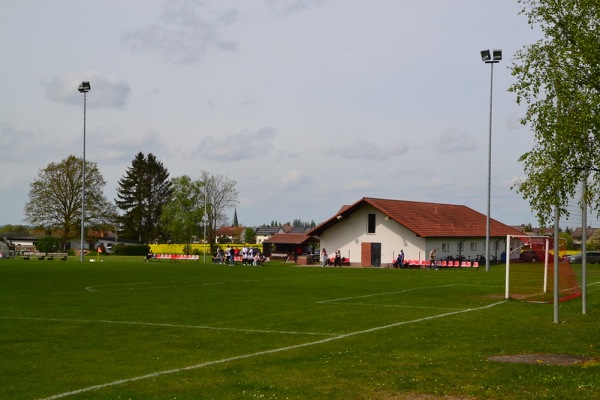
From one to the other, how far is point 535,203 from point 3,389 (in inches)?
446

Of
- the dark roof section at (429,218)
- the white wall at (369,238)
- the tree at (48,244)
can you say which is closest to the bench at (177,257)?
the dark roof section at (429,218)

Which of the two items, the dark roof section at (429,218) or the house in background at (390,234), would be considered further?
the dark roof section at (429,218)

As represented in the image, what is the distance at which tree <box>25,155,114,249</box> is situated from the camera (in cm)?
10831

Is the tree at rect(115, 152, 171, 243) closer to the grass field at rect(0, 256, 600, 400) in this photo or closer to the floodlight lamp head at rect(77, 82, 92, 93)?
the floodlight lamp head at rect(77, 82, 92, 93)

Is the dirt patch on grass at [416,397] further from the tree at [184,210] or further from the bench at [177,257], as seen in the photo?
the tree at [184,210]

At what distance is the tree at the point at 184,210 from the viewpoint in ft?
417

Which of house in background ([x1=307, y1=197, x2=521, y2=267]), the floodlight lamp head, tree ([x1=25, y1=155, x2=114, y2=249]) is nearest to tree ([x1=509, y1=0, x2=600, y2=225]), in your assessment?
house in background ([x1=307, y1=197, x2=521, y2=267])

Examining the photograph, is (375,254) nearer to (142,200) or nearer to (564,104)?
(564,104)

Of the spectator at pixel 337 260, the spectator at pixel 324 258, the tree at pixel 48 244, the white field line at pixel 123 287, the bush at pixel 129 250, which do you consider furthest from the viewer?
the bush at pixel 129 250

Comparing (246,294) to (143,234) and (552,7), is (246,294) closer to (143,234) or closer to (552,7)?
(552,7)

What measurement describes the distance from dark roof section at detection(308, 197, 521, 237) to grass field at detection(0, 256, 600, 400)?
41.9 m

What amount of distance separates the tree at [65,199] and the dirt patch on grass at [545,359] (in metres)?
100

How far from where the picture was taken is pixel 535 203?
17.6 metres

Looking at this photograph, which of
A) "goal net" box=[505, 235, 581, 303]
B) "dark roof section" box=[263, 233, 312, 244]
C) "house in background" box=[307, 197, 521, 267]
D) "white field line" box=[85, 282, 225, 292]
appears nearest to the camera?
"goal net" box=[505, 235, 581, 303]
